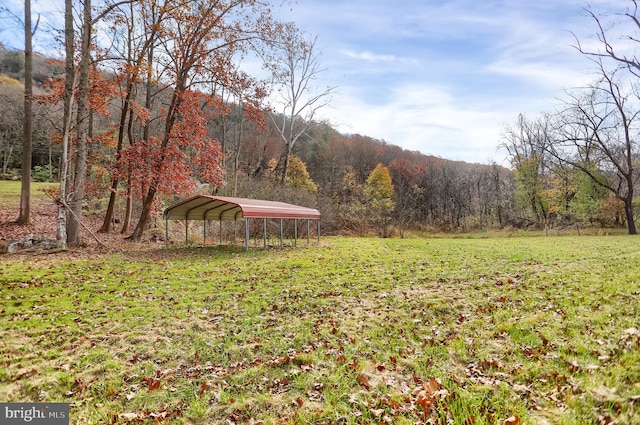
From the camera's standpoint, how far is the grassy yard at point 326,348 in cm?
293

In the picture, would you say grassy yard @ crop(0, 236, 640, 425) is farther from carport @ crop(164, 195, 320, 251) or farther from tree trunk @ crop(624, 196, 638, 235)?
tree trunk @ crop(624, 196, 638, 235)

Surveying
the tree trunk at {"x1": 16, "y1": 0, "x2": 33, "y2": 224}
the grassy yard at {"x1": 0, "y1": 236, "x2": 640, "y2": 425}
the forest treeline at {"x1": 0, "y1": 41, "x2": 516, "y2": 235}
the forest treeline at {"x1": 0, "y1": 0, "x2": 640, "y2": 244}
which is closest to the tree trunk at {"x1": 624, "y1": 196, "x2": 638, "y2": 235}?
the forest treeline at {"x1": 0, "y1": 0, "x2": 640, "y2": 244}

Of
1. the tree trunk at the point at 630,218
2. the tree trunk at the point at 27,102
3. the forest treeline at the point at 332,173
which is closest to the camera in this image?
the tree trunk at the point at 27,102

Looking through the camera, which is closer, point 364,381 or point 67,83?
point 364,381

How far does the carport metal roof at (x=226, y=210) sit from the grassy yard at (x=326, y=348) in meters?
5.03

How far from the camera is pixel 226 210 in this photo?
1520 cm

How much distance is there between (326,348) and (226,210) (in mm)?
11885

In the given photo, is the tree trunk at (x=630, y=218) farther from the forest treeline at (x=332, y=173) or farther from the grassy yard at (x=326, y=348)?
the grassy yard at (x=326, y=348)

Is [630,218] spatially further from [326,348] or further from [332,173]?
[326,348]

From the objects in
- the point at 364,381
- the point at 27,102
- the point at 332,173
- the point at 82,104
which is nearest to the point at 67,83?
the point at 82,104

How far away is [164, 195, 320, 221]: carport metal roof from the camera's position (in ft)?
42.1

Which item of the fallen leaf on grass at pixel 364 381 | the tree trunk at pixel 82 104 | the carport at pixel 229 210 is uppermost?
the tree trunk at pixel 82 104

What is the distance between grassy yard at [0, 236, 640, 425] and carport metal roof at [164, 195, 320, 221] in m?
5.03

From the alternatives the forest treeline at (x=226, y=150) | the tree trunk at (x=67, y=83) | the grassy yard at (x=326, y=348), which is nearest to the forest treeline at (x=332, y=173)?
the forest treeline at (x=226, y=150)
